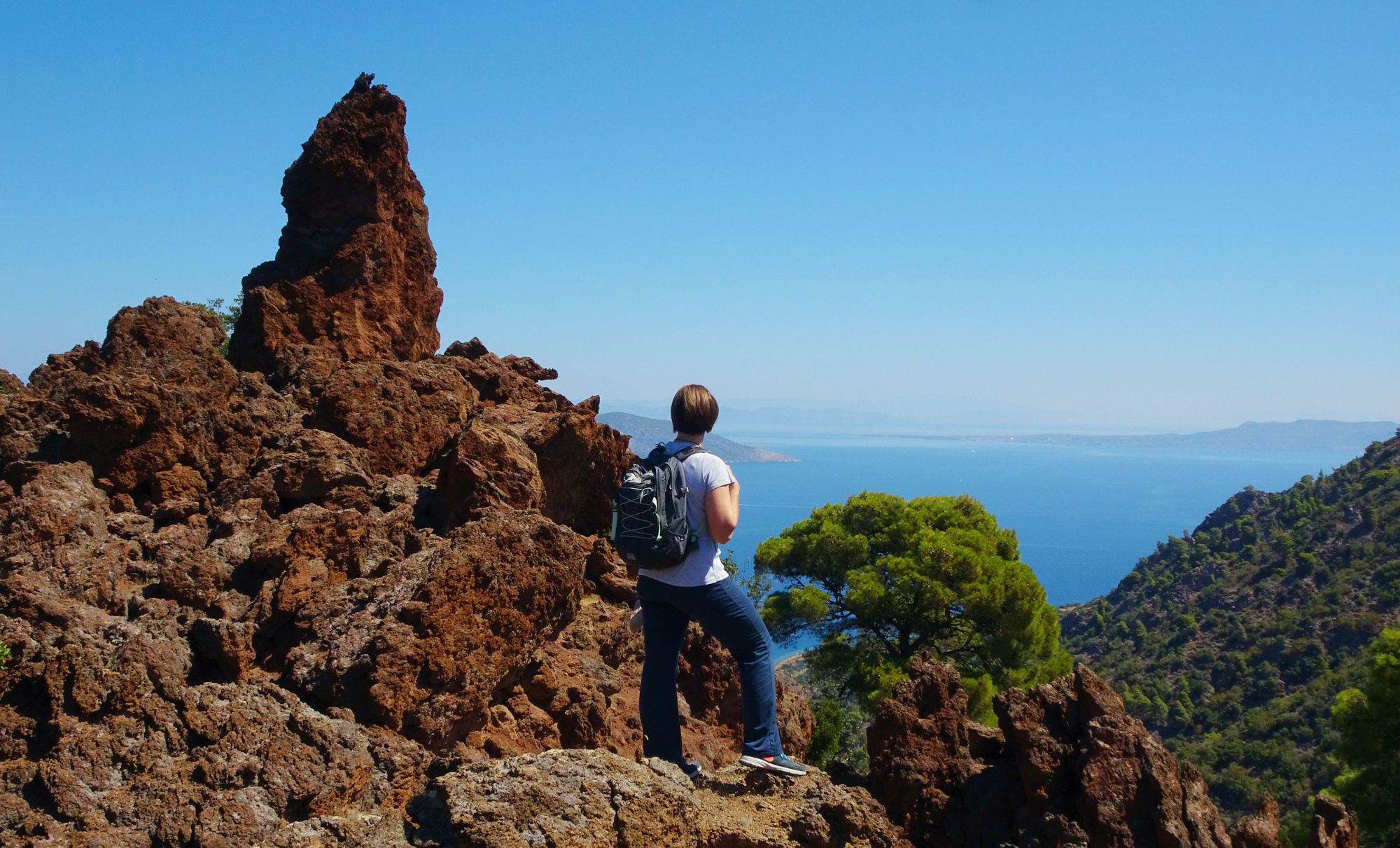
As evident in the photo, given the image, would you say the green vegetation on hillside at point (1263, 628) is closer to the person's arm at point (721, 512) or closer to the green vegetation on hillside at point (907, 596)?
the green vegetation on hillside at point (907, 596)

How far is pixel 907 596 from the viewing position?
2262 centimetres

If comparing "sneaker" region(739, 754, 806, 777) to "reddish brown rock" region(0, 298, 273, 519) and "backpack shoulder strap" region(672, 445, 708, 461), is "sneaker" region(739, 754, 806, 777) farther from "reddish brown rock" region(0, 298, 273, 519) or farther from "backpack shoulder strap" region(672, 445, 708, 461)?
"reddish brown rock" region(0, 298, 273, 519)

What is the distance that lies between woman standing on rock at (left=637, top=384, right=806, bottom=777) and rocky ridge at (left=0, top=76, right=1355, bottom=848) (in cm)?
36

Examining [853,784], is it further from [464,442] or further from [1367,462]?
[1367,462]

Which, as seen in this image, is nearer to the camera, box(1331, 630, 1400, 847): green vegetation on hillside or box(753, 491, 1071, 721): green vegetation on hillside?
box(1331, 630, 1400, 847): green vegetation on hillside

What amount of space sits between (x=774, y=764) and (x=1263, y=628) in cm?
6346

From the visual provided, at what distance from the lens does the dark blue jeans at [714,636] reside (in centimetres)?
571

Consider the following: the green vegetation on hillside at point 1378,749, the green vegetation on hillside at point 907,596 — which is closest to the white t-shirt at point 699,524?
the green vegetation on hillside at point 907,596

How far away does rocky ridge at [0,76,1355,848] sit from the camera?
4.64 meters

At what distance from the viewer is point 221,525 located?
Answer: 7.03 meters

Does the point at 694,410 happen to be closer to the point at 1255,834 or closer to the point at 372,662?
the point at 372,662

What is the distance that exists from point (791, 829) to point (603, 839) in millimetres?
1222

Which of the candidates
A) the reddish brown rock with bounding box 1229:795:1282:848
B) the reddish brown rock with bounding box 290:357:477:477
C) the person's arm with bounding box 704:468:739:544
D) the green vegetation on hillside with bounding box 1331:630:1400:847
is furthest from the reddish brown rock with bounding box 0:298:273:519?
the green vegetation on hillside with bounding box 1331:630:1400:847

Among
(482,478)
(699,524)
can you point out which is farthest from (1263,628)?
(699,524)
